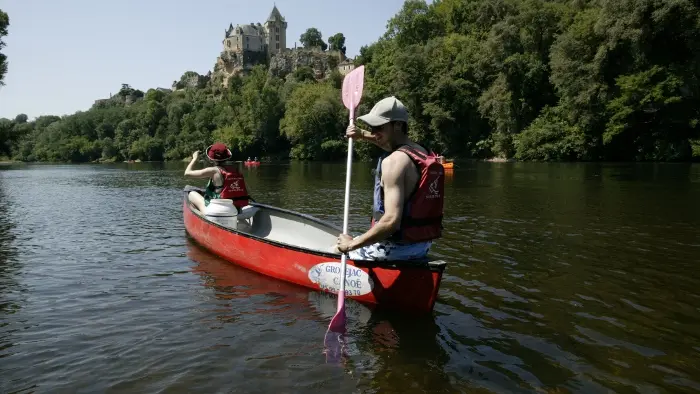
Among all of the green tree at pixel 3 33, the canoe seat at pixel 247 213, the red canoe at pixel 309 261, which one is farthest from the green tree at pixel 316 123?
the red canoe at pixel 309 261

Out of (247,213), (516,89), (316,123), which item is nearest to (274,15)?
(316,123)

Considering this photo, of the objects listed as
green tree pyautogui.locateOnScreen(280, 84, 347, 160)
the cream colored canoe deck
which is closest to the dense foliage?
green tree pyautogui.locateOnScreen(280, 84, 347, 160)

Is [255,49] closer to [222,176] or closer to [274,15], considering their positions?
[274,15]

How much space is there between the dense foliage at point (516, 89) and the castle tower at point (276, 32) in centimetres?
4908

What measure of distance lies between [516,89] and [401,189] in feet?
182

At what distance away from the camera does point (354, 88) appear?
7.79 metres

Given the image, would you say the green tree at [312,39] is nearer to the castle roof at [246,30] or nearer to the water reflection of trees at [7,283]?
the castle roof at [246,30]

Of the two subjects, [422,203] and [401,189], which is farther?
[422,203]

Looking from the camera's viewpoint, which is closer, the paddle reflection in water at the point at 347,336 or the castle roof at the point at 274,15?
the paddle reflection in water at the point at 347,336

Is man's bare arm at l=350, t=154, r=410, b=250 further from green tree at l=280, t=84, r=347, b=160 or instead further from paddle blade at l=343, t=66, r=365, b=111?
green tree at l=280, t=84, r=347, b=160

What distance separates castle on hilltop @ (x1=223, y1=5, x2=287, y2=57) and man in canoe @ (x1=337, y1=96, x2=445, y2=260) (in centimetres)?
15250

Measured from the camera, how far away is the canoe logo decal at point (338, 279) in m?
6.48

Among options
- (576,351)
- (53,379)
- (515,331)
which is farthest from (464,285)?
(53,379)

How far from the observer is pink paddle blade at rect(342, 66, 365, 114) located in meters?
7.62
